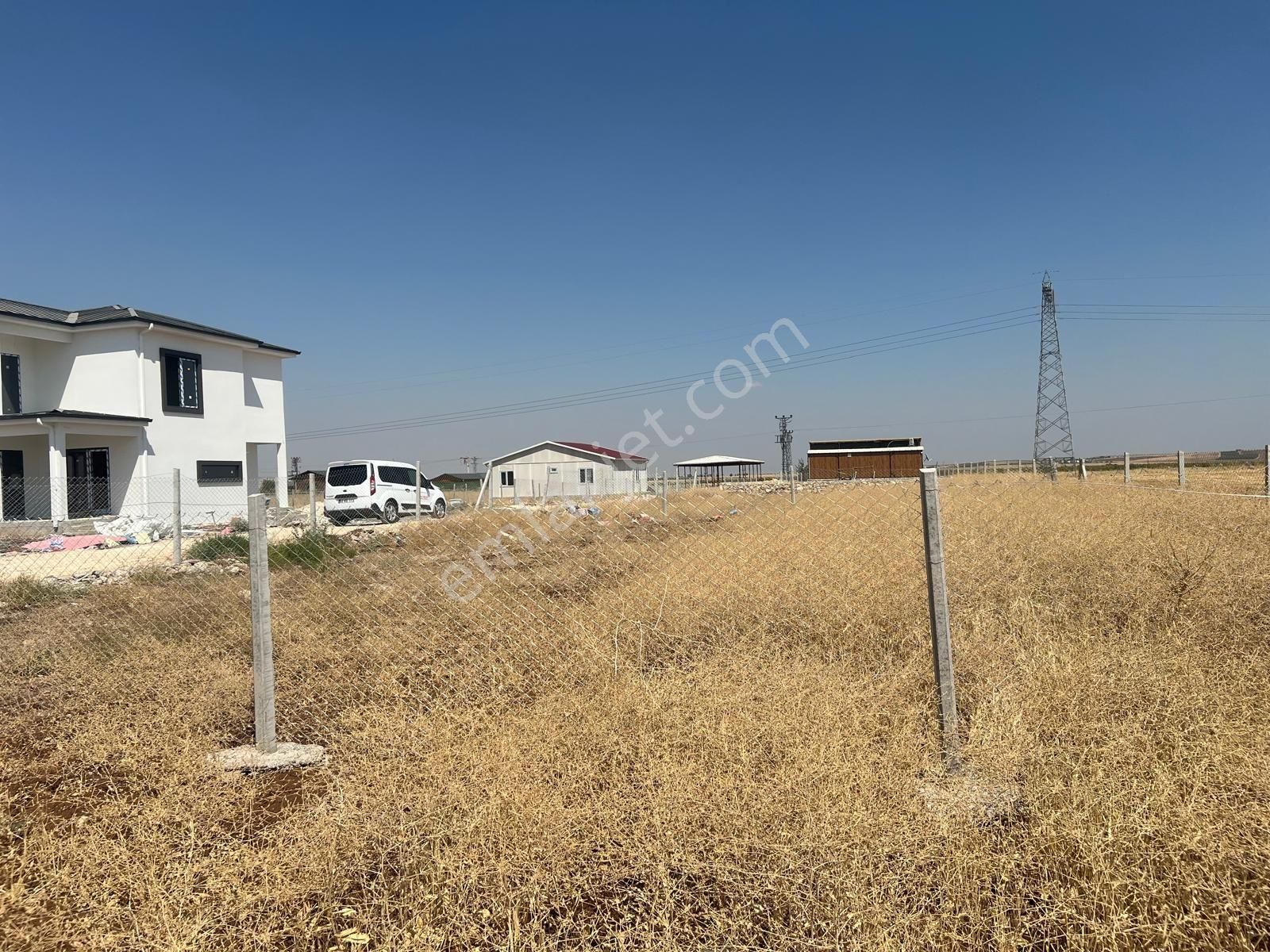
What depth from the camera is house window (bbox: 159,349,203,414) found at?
1861cm

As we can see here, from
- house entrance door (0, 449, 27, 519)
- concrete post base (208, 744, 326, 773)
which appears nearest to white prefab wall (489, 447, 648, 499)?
concrete post base (208, 744, 326, 773)

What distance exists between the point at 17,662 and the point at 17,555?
9104mm

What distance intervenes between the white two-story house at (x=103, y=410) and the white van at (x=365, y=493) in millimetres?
4205

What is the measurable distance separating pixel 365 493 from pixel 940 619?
16475 millimetres

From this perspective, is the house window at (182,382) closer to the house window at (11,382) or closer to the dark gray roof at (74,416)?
the dark gray roof at (74,416)

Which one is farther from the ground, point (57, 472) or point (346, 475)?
point (57, 472)

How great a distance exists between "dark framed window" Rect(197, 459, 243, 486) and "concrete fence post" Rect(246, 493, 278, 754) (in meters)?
18.9

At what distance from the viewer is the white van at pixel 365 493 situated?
55.9 feet

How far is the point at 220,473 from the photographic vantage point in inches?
793

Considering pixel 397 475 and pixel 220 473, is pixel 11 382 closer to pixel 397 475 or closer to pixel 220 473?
pixel 220 473

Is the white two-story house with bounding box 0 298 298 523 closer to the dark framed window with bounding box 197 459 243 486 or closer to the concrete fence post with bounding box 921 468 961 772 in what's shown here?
the dark framed window with bounding box 197 459 243 486

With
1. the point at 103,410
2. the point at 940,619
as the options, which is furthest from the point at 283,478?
the point at 940,619

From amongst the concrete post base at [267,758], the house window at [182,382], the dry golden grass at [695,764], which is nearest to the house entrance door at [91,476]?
the house window at [182,382]

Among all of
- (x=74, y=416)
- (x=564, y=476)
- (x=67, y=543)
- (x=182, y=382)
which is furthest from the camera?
(x=182, y=382)
